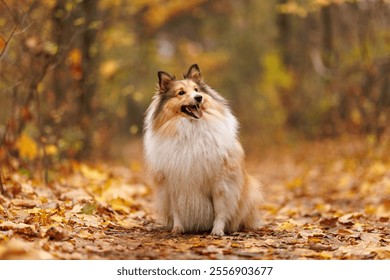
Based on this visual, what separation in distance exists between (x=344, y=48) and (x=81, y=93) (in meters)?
11.6

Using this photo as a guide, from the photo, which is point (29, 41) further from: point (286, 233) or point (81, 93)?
point (286, 233)

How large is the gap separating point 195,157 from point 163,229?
1.09m

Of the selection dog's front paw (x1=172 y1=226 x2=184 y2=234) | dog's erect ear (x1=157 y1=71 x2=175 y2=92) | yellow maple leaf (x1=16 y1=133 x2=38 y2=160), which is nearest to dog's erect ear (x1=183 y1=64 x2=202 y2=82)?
dog's erect ear (x1=157 y1=71 x2=175 y2=92)

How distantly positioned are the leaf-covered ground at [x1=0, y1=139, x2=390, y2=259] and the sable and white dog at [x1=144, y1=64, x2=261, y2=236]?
0.90ft

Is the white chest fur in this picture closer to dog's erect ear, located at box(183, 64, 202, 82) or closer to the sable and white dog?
the sable and white dog

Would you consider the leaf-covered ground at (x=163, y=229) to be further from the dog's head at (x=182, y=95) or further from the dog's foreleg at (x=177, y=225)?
the dog's head at (x=182, y=95)

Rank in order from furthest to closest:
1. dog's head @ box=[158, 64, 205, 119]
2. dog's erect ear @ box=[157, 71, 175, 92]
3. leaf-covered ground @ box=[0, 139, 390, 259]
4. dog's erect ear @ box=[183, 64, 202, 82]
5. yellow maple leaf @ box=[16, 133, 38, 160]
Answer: yellow maple leaf @ box=[16, 133, 38, 160] → dog's erect ear @ box=[183, 64, 202, 82] → dog's erect ear @ box=[157, 71, 175, 92] → dog's head @ box=[158, 64, 205, 119] → leaf-covered ground @ box=[0, 139, 390, 259]

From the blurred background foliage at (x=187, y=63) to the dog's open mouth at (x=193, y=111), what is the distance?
7.38 ft

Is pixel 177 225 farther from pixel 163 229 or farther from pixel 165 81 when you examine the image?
pixel 165 81

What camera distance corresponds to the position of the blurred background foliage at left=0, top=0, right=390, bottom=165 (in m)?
8.72

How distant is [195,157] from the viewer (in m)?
5.71

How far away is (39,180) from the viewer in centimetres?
812

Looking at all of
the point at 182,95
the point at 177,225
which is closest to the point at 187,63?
the point at 182,95

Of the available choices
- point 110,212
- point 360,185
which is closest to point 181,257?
point 110,212
